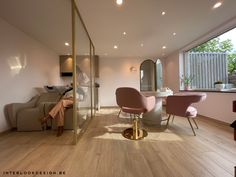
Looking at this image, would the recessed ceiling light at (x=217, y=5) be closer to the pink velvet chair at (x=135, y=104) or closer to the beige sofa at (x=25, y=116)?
the pink velvet chair at (x=135, y=104)

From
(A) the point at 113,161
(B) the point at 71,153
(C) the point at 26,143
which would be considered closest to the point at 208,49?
(A) the point at 113,161

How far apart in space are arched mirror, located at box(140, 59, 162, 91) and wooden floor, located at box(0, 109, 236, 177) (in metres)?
4.00

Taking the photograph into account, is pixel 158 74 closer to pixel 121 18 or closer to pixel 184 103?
pixel 184 103

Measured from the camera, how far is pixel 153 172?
1.60 meters

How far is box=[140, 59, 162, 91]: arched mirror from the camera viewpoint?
6875 millimetres

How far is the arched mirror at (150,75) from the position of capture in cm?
688

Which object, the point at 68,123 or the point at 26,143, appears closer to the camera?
the point at 26,143

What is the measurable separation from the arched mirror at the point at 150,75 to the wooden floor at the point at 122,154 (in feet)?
13.1

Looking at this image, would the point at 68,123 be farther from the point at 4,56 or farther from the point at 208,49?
the point at 208,49

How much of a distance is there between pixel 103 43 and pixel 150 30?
1633 millimetres

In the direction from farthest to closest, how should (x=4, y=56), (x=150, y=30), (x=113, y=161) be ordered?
(x=150, y=30) < (x=4, y=56) < (x=113, y=161)

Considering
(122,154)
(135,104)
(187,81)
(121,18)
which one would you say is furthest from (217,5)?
(122,154)

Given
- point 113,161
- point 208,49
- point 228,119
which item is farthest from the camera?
point 208,49

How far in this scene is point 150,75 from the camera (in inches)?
275
